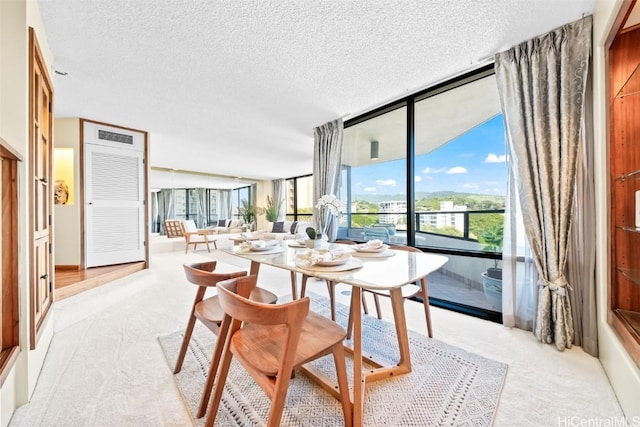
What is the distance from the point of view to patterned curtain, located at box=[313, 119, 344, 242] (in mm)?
3568

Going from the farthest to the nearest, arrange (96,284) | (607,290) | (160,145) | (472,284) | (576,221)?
(160,145)
(96,284)
(472,284)
(576,221)
(607,290)

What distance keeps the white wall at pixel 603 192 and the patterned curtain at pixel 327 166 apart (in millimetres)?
2454

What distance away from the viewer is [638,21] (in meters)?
1.33

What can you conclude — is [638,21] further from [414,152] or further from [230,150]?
[230,150]

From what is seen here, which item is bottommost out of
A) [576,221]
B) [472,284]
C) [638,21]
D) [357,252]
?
[472,284]

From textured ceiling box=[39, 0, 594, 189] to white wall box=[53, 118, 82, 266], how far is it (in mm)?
315

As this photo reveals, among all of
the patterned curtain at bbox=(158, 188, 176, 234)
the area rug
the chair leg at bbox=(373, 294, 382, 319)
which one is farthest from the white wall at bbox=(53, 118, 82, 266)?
the patterned curtain at bbox=(158, 188, 176, 234)

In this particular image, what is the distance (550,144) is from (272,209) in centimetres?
742

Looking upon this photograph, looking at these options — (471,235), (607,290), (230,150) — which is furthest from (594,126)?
(230,150)

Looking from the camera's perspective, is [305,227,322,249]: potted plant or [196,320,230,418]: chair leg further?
[305,227,322,249]: potted plant

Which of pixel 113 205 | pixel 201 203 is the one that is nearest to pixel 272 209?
pixel 201 203

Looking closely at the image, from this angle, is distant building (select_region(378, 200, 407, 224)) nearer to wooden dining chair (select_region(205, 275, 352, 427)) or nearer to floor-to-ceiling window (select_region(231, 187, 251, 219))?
wooden dining chair (select_region(205, 275, 352, 427))

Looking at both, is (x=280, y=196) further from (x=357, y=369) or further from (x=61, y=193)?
(x=357, y=369)

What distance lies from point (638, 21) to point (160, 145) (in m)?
5.88
